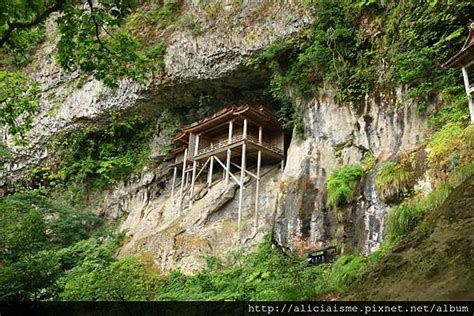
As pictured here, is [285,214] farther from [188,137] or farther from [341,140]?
[188,137]

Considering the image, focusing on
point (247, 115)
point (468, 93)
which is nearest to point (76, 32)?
point (468, 93)

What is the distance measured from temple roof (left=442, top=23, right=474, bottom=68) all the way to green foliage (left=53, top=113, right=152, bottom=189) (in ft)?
62.4

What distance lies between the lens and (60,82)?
28.3 meters

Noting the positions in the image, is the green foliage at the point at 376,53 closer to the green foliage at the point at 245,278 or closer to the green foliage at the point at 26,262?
the green foliage at the point at 245,278

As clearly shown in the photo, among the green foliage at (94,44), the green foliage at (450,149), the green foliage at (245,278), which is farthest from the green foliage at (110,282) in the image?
the green foliage at (450,149)

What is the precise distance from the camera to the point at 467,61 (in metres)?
11.4

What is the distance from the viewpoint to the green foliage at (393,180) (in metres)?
11.3

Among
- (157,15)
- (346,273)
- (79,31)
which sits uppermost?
(157,15)

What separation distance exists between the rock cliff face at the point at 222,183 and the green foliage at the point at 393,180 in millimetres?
518

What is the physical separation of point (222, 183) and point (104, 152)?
10075 mm

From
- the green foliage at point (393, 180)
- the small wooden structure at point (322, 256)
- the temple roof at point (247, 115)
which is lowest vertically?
the small wooden structure at point (322, 256)

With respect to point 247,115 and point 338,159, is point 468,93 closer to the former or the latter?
point 338,159

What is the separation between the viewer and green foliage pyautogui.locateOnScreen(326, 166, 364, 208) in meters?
13.2

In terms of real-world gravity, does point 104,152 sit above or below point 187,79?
below
